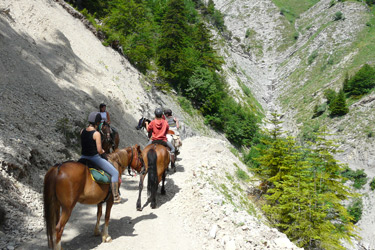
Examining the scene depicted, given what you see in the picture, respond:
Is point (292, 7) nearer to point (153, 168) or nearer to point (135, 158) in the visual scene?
point (153, 168)

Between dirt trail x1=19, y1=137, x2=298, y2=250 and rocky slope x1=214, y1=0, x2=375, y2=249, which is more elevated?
rocky slope x1=214, y1=0, x2=375, y2=249

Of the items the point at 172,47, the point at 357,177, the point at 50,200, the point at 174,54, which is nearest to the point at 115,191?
the point at 50,200

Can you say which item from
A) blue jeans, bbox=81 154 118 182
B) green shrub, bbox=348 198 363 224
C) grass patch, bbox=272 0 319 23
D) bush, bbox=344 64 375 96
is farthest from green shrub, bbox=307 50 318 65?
blue jeans, bbox=81 154 118 182

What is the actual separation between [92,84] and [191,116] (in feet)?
53.5

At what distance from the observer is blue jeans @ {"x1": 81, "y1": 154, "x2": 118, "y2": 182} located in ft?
19.1

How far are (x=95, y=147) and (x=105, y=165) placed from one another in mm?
514

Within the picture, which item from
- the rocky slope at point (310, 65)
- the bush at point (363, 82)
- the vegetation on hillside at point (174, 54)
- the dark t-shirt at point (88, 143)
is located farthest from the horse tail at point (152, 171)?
the bush at point (363, 82)

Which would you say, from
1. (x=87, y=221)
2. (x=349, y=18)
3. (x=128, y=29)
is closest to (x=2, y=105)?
(x=87, y=221)

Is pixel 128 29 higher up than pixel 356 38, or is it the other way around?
pixel 356 38

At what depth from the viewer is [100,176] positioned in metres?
5.77

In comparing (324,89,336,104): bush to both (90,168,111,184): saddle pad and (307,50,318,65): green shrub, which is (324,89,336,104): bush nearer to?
(307,50,318,65): green shrub

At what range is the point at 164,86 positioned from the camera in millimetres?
28875

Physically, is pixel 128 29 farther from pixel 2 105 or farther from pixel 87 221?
pixel 87 221

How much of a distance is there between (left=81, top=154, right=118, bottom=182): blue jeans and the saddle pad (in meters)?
0.10
